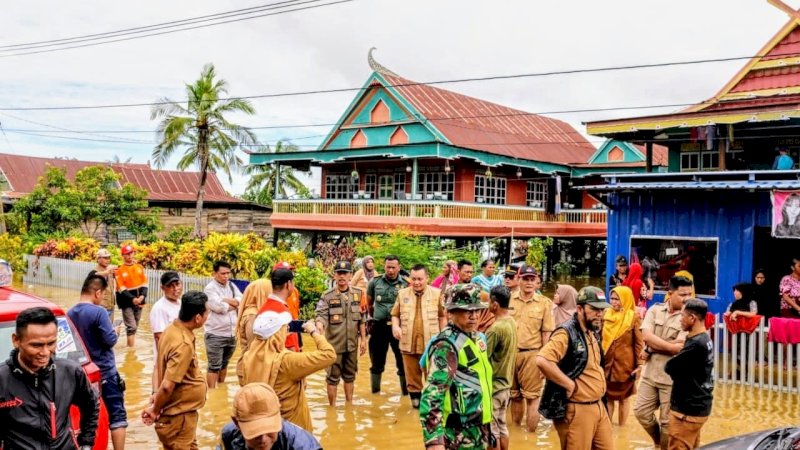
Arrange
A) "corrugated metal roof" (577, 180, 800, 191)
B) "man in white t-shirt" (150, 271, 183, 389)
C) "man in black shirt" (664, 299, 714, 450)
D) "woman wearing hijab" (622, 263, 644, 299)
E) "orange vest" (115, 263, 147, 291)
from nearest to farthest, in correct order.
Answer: "man in black shirt" (664, 299, 714, 450) → "man in white t-shirt" (150, 271, 183, 389) → "orange vest" (115, 263, 147, 291) → "corrugated metal roof" (577, 180, 800, 191) → "woman wearing hijab" (622, 263, 644, 299)

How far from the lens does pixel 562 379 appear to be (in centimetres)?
470

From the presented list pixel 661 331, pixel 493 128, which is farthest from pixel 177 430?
pixel 493 128

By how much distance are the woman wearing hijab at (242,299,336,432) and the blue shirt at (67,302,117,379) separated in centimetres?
179

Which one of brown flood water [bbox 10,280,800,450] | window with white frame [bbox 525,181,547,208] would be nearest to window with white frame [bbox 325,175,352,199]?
window with white frame [bbox 525,181,547,208]

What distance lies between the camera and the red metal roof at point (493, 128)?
1011 inches

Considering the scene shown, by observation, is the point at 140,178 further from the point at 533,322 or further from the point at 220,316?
the point at 533,322

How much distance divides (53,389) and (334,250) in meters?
16.6

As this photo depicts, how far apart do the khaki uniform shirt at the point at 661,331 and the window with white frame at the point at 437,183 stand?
17871 mm

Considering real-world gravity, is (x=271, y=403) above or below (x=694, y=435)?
above

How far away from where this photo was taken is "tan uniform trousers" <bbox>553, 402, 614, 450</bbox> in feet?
15.6

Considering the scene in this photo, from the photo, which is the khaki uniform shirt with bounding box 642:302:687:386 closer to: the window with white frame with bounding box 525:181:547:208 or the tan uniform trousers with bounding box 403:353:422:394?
the tan uniform trousers with bounding box 403:353:422:394

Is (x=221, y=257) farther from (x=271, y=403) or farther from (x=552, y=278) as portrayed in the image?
(x=552, y=278)

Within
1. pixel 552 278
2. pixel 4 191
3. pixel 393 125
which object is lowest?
pixel 552 278

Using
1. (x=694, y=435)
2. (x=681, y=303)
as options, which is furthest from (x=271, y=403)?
(x=681, y=303)
